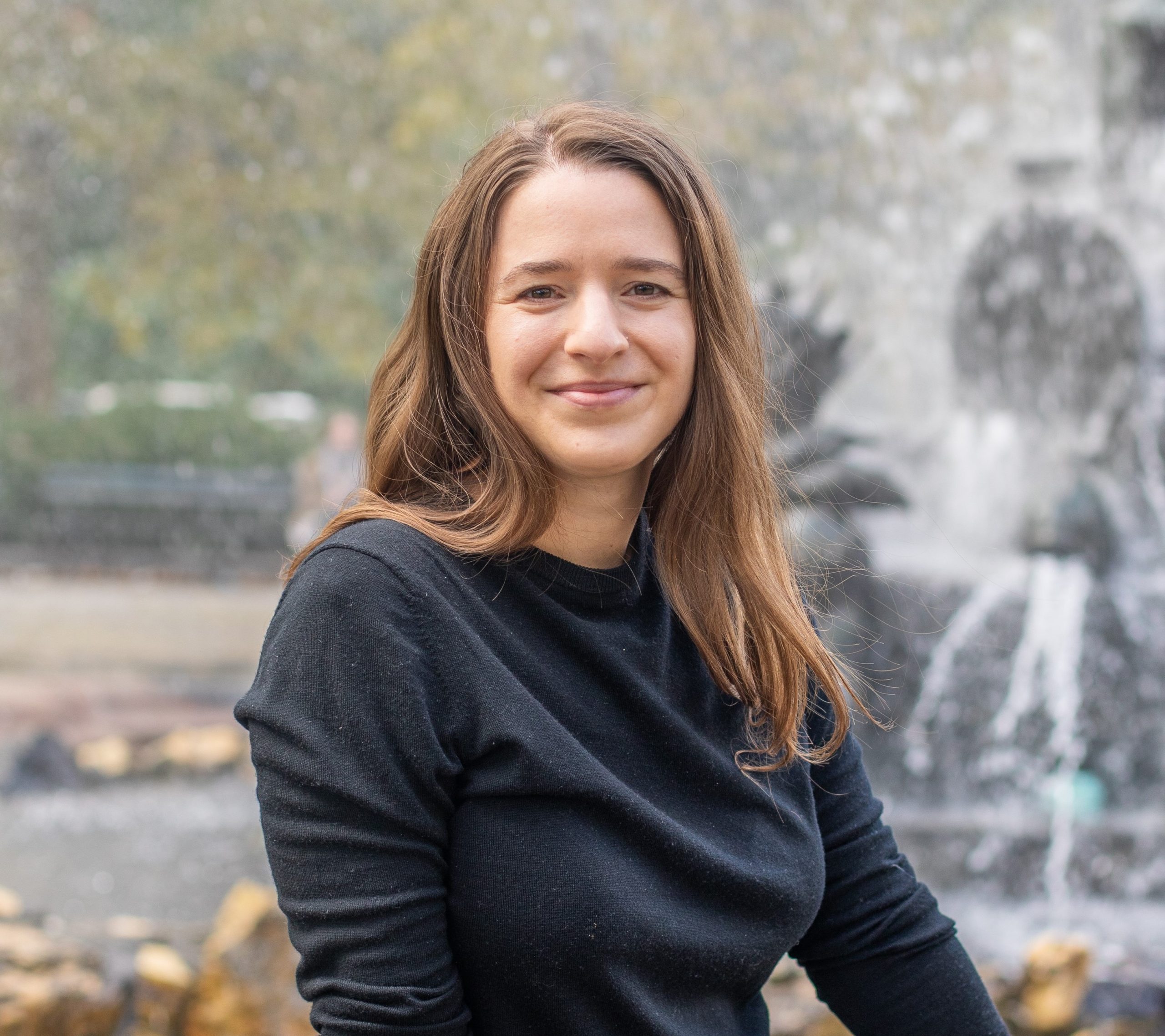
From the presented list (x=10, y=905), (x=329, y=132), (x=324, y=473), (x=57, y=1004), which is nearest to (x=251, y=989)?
(x=57, y=1004)

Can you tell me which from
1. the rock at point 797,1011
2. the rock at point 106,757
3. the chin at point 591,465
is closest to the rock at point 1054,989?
the rock at point 797,1011

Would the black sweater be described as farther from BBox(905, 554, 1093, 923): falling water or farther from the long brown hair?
BBox(905, 554, 1093, 923): falling water

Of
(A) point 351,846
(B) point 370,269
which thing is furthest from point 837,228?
(A) point 351,846

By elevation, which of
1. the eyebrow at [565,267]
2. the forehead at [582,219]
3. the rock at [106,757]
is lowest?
the rock at [106,757]

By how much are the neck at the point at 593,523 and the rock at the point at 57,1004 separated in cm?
233

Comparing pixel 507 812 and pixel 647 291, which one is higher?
pixel 647 291

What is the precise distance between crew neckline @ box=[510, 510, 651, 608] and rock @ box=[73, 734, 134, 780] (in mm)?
3499

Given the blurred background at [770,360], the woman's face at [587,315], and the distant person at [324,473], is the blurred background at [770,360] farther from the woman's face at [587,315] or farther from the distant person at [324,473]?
the woman's face at [587,315]

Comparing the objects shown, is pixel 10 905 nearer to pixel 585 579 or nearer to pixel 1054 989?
pixel 1054 989

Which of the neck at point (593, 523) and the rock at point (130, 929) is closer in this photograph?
the neck at point (593, 523)

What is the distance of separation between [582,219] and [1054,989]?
104 inches

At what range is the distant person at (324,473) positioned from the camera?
430 cm

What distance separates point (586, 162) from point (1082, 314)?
4.02 m

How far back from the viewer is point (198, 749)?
4.27 metres
